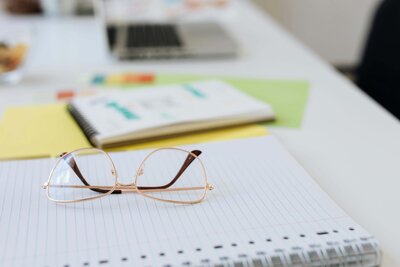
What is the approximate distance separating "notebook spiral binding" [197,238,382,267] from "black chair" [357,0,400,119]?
0.79 metres

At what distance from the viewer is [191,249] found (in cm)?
46

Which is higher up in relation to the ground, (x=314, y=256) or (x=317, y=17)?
(x=314, y=256)

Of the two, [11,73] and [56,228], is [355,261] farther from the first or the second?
[11,73]

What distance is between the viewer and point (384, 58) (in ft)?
4.02

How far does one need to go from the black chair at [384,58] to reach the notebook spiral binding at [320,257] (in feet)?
2.59

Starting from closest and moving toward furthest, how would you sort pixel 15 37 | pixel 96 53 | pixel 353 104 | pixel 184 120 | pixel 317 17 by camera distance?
pixel 184 120 < pixel 353 104 < pixel 15 37 < pixel 96 53 < pixel 317 17

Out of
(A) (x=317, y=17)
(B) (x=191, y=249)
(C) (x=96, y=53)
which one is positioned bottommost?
(A) (x=317, y=17)

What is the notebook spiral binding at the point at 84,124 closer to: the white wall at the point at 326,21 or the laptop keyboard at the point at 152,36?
the laptop keyboard at the point at 152,36

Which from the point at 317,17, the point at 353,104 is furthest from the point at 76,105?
the point at 317,17

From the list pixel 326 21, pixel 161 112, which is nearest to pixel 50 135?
pixel 161 112

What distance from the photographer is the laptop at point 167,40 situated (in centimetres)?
112

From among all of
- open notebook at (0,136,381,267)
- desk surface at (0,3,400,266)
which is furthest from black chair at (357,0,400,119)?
open notebook at (0,136,381,267)

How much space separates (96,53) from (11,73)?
25 centimetres

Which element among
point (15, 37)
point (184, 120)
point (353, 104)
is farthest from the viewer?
point (15, 37)
